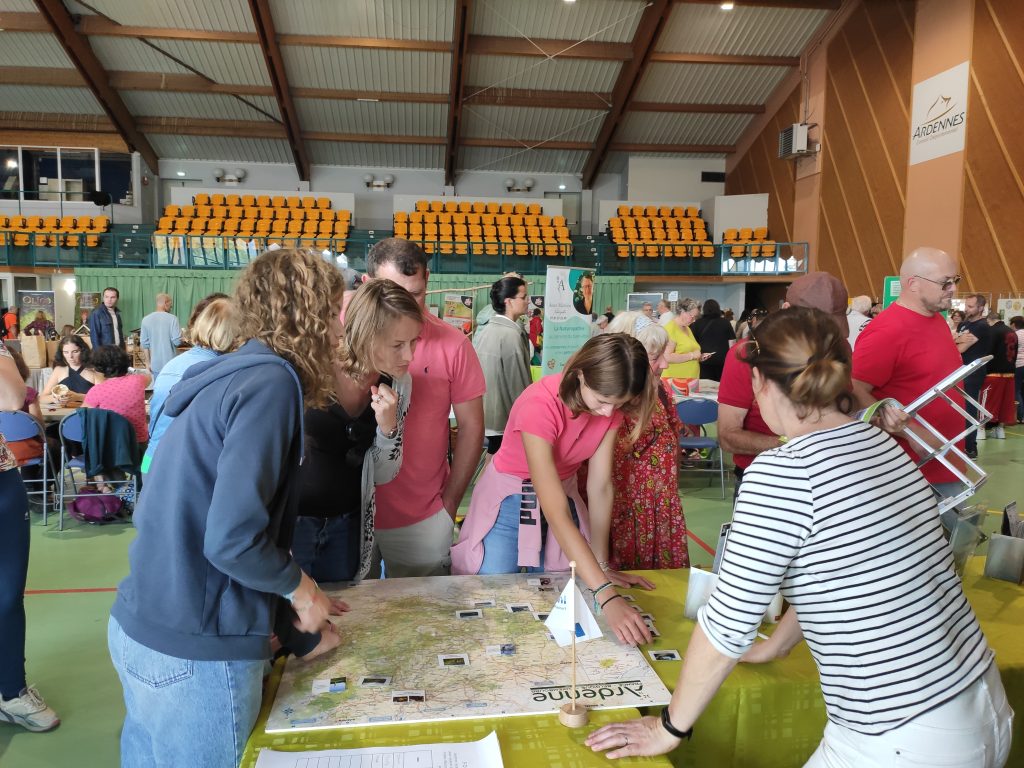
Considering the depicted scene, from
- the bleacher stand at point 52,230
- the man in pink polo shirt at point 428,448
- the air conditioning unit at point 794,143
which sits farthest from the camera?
the air conditioning unit at point 794,143

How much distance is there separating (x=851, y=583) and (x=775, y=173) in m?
17.1

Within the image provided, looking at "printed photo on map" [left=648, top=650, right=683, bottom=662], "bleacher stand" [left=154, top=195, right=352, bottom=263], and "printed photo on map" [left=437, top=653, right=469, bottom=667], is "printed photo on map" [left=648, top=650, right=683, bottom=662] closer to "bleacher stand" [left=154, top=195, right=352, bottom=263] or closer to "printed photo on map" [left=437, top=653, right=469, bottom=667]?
"printed photo on map" [left=437, top=653, right=469, bottom=667]

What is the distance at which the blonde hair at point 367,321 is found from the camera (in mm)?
1779

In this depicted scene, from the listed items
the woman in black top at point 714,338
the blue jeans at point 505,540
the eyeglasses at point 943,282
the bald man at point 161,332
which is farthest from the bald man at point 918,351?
the bald man at point 161,332

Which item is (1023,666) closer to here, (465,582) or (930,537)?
(930,537)

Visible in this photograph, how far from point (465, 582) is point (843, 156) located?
14.9m

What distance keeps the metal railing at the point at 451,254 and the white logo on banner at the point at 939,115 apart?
3.64 metres

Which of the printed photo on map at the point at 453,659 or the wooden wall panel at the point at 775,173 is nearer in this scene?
the printed photo on map at the point at 453,659

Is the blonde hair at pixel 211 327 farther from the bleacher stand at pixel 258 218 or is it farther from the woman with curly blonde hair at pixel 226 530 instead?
the bleacher stand at pixel 258 218

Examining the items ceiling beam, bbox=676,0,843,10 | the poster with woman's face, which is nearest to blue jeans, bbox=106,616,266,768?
the poster with woman's face

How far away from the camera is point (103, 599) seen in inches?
144

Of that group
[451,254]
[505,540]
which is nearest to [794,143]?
[451,254]

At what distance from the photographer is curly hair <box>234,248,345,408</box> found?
3.91ft

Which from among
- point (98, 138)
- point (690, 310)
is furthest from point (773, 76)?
point (98, 138)
